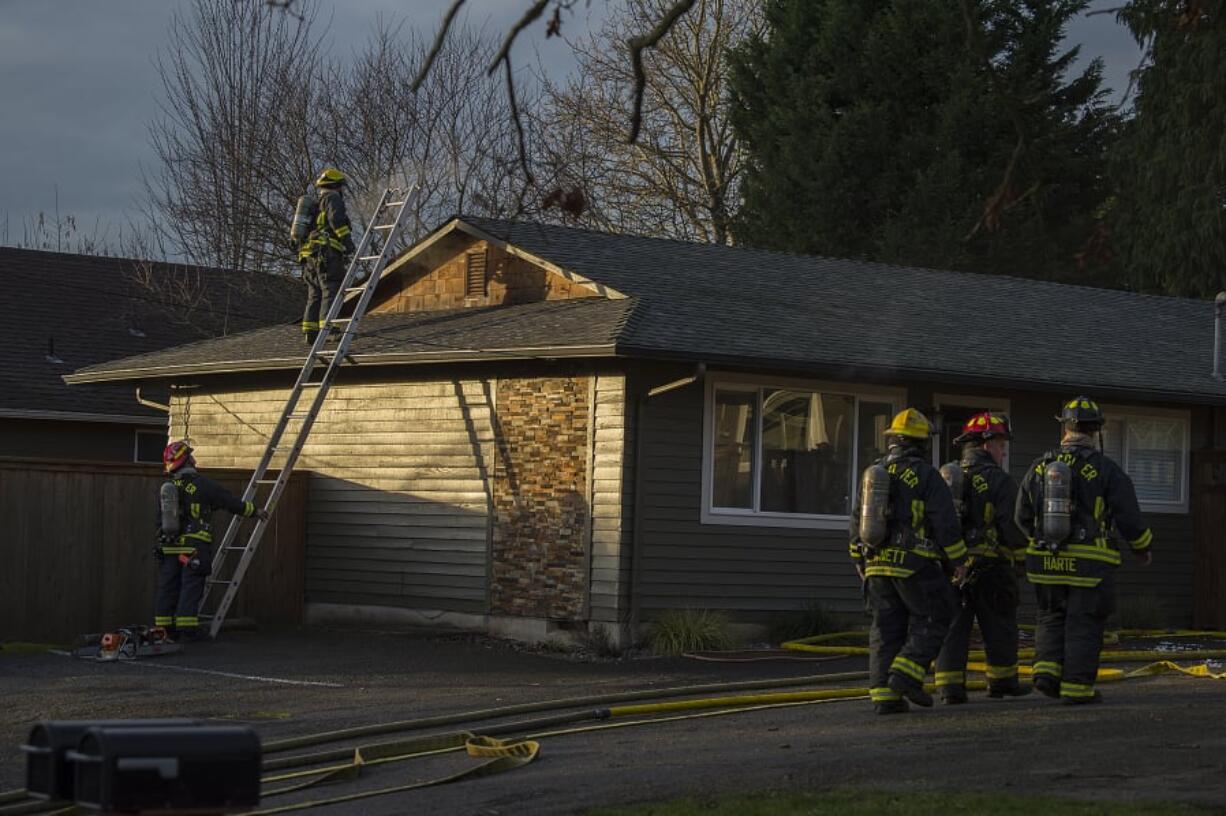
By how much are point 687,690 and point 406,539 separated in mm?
6809

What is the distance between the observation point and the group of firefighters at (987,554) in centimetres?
1148

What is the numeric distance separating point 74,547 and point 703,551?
605 cm

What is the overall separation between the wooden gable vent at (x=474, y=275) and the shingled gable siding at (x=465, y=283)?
0.04 feet

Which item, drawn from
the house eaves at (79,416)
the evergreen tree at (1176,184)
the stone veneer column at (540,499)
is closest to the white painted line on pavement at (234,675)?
the stone veneer column at (540,499)

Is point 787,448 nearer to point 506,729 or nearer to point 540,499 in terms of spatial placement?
point 540,499

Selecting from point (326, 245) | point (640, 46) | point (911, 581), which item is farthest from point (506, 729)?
point (326, 245)

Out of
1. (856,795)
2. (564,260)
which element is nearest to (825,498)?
(564,260)

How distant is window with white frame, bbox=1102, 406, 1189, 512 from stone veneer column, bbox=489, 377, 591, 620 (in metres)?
6.02

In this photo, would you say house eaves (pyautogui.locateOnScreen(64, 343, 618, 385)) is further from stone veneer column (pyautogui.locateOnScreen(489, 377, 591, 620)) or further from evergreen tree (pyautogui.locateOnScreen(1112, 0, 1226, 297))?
evergreen tree (pyautogui.locateOnScreen(1112, 0, 1226, 297))

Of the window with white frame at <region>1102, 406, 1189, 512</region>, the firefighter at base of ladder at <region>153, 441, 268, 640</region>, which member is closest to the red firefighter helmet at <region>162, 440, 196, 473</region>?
the firefighter at base of ladder at <region>153, 441, 268, 640</region>

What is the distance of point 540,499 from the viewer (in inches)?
688

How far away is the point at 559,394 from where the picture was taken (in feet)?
57.1

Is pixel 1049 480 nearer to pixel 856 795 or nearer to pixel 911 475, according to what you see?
pixel 911 475

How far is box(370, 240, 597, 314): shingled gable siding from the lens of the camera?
62.6 ft
